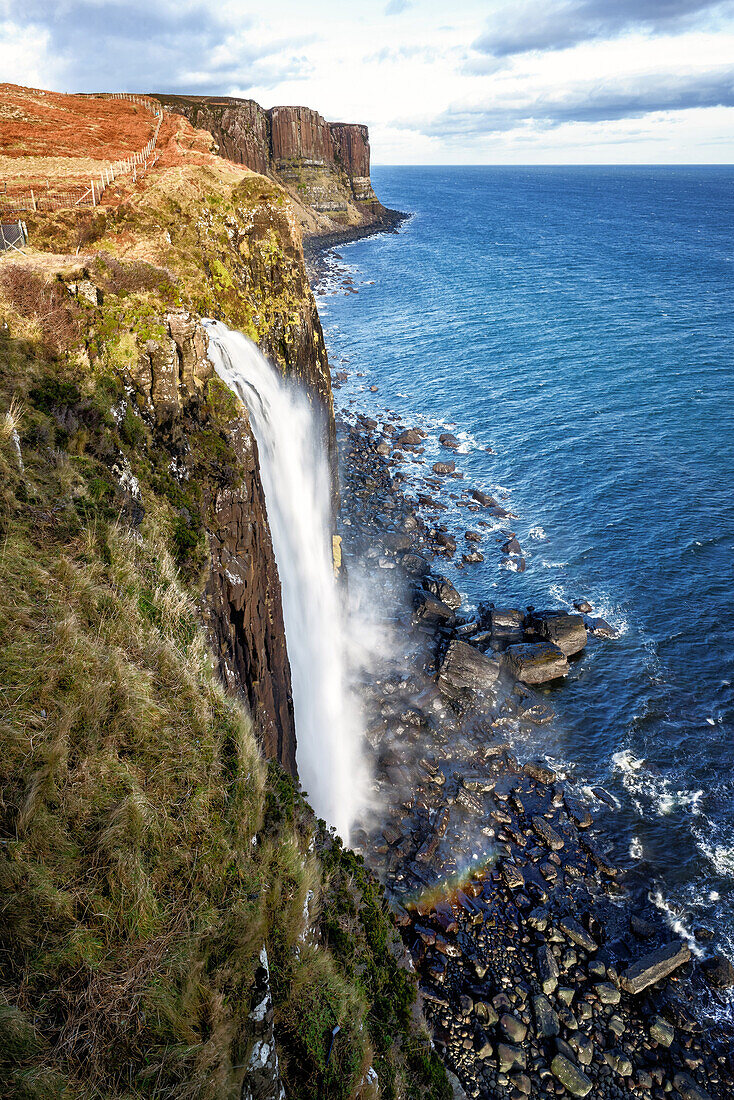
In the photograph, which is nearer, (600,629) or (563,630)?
(563,630)

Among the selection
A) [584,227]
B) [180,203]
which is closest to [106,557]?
[180,203]

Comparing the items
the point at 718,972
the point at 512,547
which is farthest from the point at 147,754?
the point at 512,547

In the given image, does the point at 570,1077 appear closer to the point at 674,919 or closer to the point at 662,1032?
the point at 662,1032

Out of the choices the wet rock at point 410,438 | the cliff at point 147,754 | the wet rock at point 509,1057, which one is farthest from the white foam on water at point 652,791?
the wet rock at point 410,438

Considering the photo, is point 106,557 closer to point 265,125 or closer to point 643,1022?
point 643,1022


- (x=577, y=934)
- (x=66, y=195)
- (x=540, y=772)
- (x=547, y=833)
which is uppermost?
(x=66, y=195)

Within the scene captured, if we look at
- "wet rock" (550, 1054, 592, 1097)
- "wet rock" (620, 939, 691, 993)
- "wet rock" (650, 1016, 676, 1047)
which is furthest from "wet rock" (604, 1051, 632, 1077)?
"wet rock" (620, 939, 691, 993)

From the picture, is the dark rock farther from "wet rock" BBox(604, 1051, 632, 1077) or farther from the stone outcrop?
"wet rock" BBox(604, 1051, 632, 1077)
